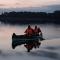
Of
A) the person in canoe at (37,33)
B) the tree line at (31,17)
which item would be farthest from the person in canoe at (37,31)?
the tree line at (31,17)

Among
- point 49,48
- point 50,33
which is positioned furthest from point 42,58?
point 50,33

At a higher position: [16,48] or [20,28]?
[20,28]

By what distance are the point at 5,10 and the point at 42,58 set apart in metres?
1.02

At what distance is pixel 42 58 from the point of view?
347 cm

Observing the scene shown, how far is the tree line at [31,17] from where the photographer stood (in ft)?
11.9

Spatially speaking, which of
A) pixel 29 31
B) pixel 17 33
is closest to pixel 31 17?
pixel 29 31

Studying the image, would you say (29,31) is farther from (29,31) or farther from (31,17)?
(31,17)

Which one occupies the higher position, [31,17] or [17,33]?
[31,17]

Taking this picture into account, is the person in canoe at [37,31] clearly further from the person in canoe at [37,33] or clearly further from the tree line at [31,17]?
the tree line at [31,17]

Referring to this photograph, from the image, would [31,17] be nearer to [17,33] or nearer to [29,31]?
[29,31]

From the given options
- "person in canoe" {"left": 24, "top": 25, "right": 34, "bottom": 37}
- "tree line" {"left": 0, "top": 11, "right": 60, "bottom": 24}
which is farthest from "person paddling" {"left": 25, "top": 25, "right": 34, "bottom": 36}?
"tree line" {"left": 0, "top": 11, "right": 60, "bottom": 24}

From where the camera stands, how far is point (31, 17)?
3641mm

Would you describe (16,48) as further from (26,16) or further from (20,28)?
(26,16)

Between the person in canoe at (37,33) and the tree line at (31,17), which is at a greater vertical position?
the tree line at (31,17)
